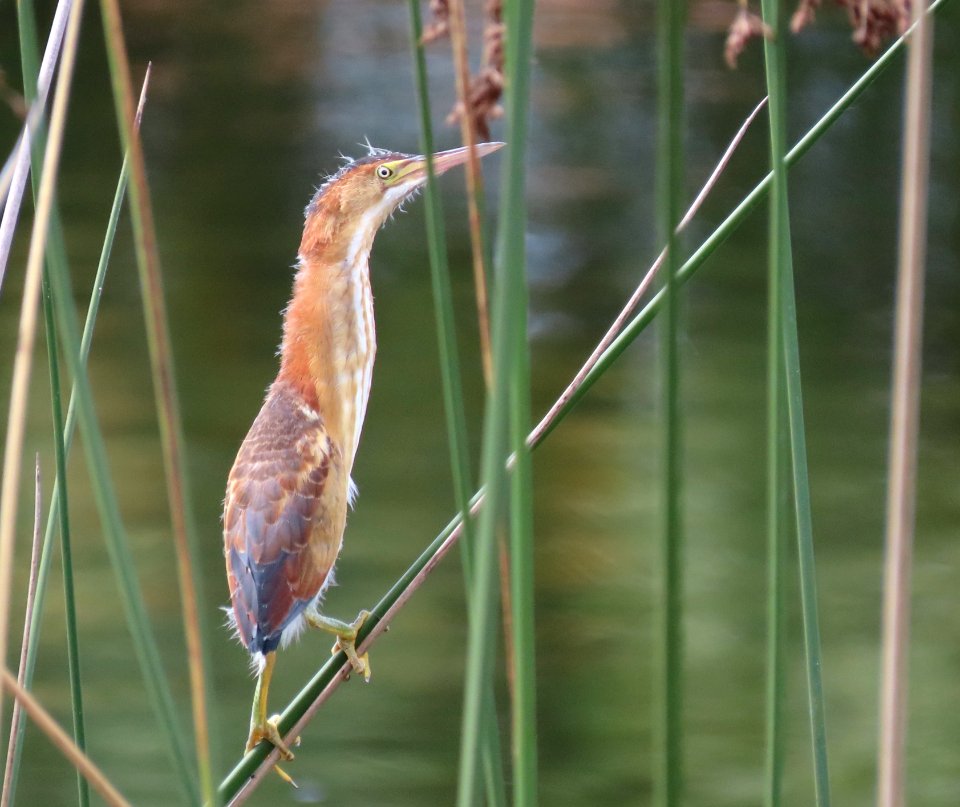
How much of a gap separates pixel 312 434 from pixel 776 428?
510mm

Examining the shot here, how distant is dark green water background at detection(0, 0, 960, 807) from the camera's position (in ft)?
9.39

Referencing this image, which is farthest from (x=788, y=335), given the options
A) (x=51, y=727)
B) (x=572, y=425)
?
(x=572, y=425)

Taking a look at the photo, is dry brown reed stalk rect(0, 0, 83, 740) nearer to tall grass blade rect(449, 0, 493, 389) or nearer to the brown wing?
tall grass blade rect(449, 0, 493, 389)

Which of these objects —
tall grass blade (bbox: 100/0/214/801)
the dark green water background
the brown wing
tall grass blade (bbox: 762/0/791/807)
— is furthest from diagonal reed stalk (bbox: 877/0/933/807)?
the dark green water background

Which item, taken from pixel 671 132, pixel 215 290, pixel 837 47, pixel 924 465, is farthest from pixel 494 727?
pixel 837 47

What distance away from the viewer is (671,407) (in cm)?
55

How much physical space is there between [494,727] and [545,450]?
3.10m

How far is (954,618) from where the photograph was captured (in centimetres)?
318

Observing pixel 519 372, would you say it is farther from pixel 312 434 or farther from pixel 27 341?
pixel 312 434

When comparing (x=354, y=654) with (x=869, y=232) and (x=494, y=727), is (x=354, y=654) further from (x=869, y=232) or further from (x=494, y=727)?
(x=869, y=232)

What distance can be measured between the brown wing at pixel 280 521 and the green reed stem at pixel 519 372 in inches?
18.5

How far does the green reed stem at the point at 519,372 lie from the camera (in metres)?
0.51

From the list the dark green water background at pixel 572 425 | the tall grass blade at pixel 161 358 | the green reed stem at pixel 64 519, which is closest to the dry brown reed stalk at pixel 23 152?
the green reed stem at pixel 64 519

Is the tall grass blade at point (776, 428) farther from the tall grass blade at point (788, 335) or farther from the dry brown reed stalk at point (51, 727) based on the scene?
the dry brown reed stalk at point (51, 727)
